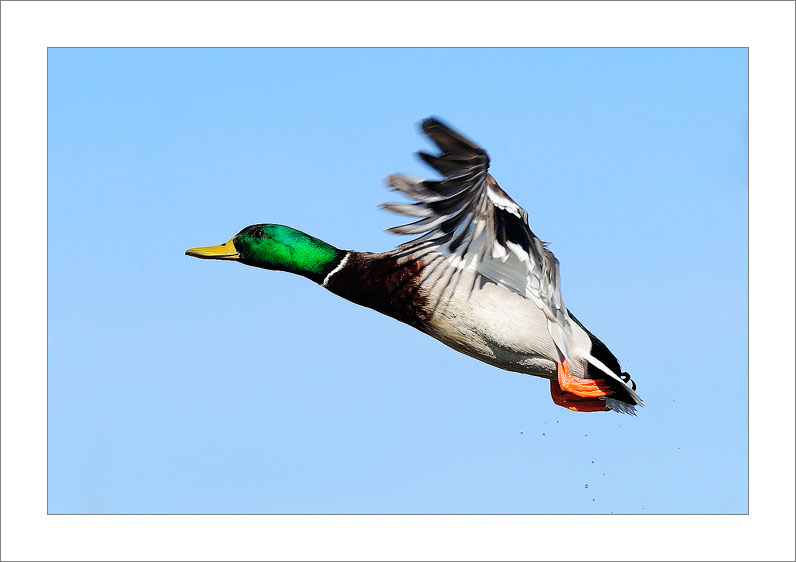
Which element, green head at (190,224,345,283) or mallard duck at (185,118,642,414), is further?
green head at (190,224,345,283)

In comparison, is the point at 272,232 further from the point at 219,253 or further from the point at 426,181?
the point at 426,181

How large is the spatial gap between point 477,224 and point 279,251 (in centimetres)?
160

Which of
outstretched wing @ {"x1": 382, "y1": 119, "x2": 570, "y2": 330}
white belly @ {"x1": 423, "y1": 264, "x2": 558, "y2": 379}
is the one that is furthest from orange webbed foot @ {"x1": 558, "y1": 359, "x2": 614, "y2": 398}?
white belly @ {"x1": 423, "y1": 264, "x2": 558, "y2": 379}

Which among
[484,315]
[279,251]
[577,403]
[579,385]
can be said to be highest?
[279,251]

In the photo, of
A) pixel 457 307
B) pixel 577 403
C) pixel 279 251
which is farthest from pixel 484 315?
pixel 279 251

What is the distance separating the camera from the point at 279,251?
694 cm

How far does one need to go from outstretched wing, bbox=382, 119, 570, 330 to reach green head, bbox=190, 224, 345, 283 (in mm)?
932

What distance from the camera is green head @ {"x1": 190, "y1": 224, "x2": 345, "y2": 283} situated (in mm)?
6836

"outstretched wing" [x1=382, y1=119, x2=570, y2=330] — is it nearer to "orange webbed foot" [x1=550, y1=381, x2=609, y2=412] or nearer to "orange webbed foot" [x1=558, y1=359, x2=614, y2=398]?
"orange webbed foot" [x1=558, y1=359, x2=614, y2=398]

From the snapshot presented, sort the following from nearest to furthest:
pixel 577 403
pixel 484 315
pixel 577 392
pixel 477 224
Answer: pixel 477 224
pixel 484 315
pixel 577 392
pixel 577 403

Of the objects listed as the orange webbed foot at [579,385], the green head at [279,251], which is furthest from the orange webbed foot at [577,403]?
the green head at [279,251]

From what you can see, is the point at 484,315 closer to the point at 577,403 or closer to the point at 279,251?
the point at 577,403

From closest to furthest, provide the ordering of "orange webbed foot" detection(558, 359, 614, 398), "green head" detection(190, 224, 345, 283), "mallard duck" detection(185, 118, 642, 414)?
1. "mallard duck" detection(185, 118, 642, 414)
2. "orange webbed foot" detection(558, 359, 614, 398)
3. "green head" detection(190, 224, 345, 283)

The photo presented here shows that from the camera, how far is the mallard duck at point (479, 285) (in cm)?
598
